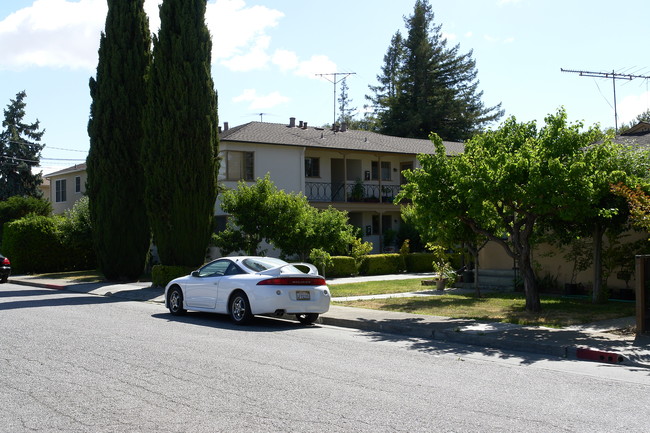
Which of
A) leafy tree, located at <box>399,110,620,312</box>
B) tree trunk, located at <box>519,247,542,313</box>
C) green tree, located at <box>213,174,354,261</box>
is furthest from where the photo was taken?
green tree, located at <box>213,174,354,261</box>

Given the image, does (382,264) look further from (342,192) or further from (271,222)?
(342,192)

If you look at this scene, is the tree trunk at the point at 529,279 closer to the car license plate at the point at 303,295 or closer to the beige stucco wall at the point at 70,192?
the car license plate at the point at 303,295

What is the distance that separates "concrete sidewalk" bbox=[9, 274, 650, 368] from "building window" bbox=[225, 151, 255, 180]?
16.9m

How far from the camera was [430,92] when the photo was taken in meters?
62.2

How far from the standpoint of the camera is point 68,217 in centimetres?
3119

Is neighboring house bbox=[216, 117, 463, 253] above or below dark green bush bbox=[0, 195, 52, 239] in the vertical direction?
above

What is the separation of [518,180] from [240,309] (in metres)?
6.22

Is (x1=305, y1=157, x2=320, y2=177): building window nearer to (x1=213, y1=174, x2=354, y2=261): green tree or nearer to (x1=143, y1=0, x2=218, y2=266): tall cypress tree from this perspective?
(x1=213, y1=174, x2=354, y2=261): green tree

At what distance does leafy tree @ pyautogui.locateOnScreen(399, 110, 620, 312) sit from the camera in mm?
12680

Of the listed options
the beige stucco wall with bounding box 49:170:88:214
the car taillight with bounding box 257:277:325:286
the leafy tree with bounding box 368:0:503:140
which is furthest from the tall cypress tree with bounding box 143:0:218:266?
the leafy tree with bounding box 368:0:503:140

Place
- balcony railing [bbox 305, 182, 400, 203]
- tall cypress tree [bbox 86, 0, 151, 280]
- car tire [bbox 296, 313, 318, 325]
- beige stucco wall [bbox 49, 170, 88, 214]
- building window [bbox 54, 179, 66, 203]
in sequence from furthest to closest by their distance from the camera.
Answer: building window [bbox 54, 179, 66, 203] → beige stucco wall [bbox 49, 170, 88, 214] → balcony railing [bbox 305, 182, 400, 203] → tall cypress tree [bbox 86, 0, 151, 280] → car tire [bbox 296, 313, 318, 325]

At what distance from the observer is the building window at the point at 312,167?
117ft

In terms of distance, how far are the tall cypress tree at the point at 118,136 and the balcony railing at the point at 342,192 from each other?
36.4 ft

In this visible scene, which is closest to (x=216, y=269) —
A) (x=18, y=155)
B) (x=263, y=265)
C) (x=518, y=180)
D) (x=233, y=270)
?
(x=233, y=270)
